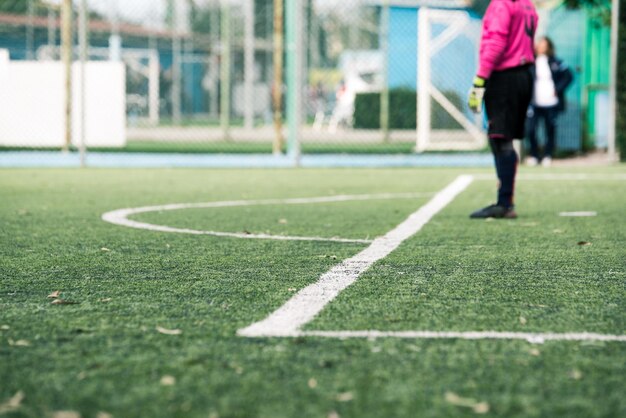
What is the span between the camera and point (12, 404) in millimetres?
2385

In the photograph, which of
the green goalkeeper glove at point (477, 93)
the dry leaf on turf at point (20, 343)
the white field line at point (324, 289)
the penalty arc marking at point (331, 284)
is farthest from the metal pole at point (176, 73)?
the dry leaf on turf at point (20, 343)

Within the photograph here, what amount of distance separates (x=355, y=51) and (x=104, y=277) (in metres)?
16.4

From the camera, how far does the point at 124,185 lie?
32.5 feet

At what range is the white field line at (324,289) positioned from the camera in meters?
3.20

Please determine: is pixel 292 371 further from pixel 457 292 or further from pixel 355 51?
pixel 355 51

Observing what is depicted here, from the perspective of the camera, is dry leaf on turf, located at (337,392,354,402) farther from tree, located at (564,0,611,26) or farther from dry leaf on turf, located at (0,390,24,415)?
tree, located at (564,0,611,26)

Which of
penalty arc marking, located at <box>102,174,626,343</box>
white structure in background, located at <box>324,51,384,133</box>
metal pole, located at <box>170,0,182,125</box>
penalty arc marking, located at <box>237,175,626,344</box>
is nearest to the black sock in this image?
penalty arc marking, located at <box>102,174,626,343</box>

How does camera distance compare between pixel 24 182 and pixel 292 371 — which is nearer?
pixel 292 371

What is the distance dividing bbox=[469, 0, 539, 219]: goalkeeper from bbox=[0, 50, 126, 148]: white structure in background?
8979 mm

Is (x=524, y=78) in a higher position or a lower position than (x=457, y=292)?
higher

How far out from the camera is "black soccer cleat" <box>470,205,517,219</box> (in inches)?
271

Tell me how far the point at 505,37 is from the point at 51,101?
9711mm

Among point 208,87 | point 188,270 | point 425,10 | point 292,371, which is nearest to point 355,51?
point 425,10

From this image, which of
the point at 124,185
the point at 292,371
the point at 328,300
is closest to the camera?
the point at 292,371
